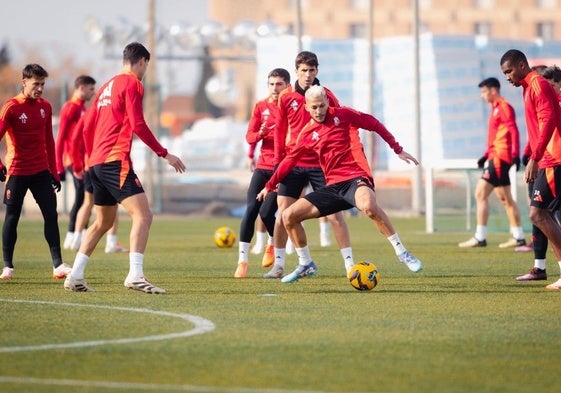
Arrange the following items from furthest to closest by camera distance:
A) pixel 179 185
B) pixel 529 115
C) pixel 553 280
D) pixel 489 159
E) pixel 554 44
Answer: pixel 554 44 → pixel 179 185 → pixel 489 159 → pixel 553 280 → pixel 529 115

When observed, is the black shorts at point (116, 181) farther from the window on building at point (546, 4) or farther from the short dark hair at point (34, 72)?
the window on building at point (546, 4)

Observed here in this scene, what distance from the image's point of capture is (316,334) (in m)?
9.52

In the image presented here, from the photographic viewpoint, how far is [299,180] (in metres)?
14.3

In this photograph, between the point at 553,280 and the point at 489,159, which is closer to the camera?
the point at 553,280

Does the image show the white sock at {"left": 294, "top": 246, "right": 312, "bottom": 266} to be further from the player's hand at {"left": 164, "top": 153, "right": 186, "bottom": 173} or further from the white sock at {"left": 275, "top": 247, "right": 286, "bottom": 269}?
the player's hand at {"left": 164, "top": 153, "right": 186, "bottom": 173}

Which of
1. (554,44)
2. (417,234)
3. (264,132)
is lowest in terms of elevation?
(417,234)

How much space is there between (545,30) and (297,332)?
10641 cm

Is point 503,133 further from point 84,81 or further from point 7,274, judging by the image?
point 7,274

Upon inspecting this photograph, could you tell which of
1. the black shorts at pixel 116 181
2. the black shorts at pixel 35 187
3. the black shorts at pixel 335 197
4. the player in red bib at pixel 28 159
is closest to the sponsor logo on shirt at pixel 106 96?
the black shorts at pixel 116 181

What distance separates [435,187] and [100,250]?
26.4 feet

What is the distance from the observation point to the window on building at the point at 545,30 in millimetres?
111938

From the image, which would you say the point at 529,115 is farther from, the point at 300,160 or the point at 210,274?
the point at 210,274

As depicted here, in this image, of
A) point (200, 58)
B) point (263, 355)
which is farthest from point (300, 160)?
point (200, 58)

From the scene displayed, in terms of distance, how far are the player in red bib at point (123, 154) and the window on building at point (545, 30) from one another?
336 ft
